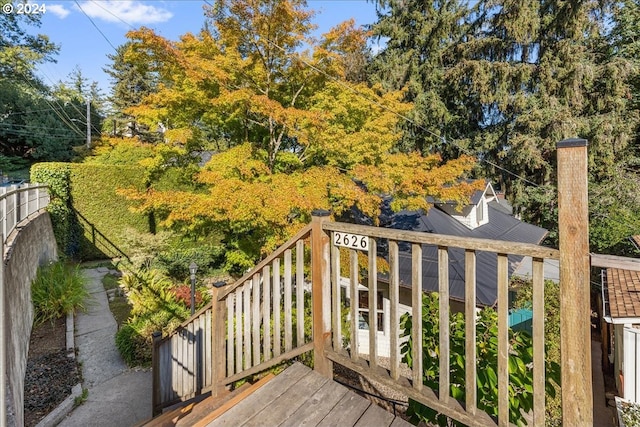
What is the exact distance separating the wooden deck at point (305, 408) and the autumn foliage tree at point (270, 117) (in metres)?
3.31

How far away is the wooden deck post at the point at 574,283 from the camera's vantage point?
1.13m

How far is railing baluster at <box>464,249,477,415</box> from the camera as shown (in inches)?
54.7

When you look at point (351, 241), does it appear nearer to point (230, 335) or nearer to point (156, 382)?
point (230, 335)

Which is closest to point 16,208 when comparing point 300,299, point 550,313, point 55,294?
point 55,294

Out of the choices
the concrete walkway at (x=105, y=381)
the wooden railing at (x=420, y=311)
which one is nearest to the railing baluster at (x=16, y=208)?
the concrete walkway at (x=105, y=381)

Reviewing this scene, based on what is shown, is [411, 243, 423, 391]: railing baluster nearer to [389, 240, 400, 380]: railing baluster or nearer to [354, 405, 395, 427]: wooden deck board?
[389, 240, 400, 380]: railing baluster

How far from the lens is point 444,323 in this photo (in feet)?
4.92

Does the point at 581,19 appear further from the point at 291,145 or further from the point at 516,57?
the point at 291,145

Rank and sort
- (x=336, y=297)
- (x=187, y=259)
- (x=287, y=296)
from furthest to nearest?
(x=187, y=259)
(x=287, y=296)
(x=336, y=297)

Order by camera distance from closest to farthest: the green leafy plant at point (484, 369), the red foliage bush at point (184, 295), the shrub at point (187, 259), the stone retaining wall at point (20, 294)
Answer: the green leafy plant at point (484, 369) < the stone retaining wall at point (20, 294) < the red foliage bush at point (184, 295) < the shrub at point (187, 259)

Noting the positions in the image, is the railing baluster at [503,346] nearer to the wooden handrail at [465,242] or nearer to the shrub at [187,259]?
the wooden handrail at [465,242]

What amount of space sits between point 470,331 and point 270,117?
542cm

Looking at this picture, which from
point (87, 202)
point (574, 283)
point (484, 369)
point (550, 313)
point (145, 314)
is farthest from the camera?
point (87, 202)

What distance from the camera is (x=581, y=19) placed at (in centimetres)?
1198
